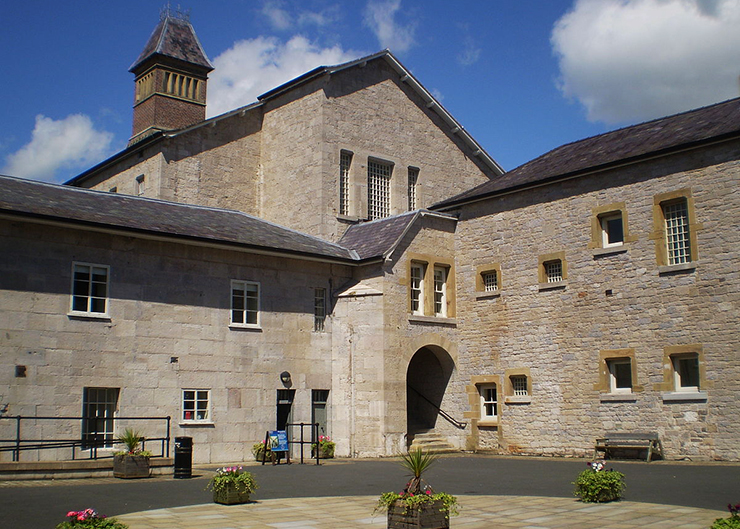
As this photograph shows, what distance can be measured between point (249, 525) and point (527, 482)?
7.36 m

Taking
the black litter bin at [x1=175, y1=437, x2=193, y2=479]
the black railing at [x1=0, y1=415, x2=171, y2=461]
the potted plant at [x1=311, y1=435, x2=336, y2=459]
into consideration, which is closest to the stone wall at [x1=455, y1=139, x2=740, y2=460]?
the potted plant at [x1=311, y1=435, x2=336, y2=459]

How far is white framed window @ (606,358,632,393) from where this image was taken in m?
22.7

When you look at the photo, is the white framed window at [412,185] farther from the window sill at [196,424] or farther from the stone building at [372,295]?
the window sill at [196,424]

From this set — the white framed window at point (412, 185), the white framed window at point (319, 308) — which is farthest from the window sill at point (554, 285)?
the white framed window at point (412, 185)

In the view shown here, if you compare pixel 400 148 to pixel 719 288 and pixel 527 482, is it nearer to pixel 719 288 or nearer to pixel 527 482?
pixel 719 288

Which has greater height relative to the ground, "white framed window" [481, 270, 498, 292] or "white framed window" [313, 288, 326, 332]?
"white framed window" [481, 270, 498, 292]

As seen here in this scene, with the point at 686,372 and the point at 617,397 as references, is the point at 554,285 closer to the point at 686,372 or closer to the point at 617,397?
the point at 617,397

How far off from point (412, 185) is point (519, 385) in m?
10.7

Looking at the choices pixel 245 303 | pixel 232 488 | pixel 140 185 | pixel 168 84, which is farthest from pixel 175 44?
pixel 232 488

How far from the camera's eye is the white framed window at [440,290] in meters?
27.4

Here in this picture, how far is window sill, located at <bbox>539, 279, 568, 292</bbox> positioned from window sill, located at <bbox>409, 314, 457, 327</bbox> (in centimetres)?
356

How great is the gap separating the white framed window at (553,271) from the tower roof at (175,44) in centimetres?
2553

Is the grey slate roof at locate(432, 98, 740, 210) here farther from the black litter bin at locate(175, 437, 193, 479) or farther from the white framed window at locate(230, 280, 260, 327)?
the black litter bin at locate(175, 437, 193, 479)

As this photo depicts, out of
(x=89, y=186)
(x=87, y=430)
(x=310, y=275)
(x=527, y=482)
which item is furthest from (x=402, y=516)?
(x=89, y=186)
